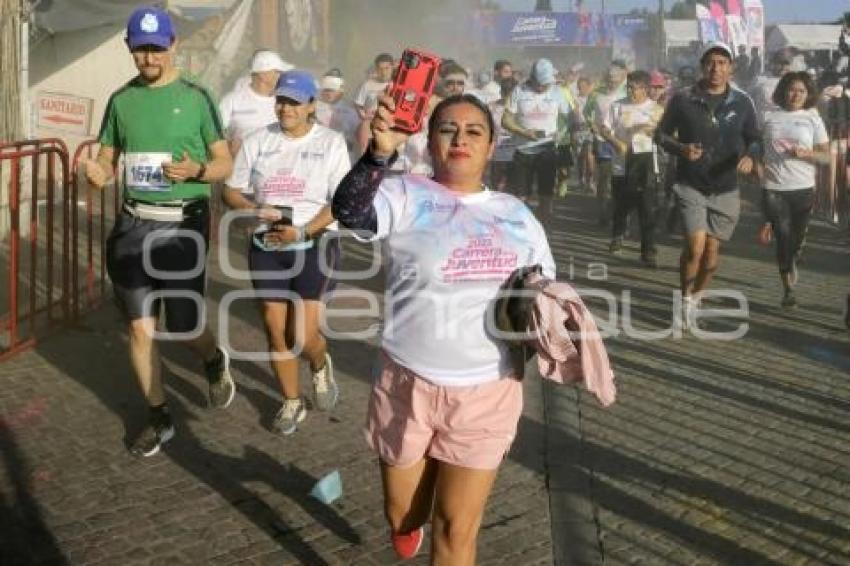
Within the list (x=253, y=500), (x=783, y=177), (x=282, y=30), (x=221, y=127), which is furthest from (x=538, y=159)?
(x=282, y=30)

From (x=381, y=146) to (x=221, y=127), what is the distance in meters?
2.41

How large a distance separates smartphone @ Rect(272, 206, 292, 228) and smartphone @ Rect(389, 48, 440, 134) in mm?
2186

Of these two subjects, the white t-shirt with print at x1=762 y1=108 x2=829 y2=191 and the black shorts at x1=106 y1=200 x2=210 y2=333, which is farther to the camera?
the white t-shirt with print at x1=762 y1=108 x2=829 y2=191

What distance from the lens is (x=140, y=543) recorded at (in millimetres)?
4020

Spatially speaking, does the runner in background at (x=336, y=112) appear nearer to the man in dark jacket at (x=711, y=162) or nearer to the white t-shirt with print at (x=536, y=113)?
the white t-shirt with print at (x=536, y=113)

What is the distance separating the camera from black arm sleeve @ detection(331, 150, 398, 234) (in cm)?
305

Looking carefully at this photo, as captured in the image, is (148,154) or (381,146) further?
(148,154)

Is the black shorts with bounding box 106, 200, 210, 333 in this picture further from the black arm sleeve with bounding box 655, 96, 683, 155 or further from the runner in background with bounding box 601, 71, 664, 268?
the runner in background with bounding box 601, 71, 664, 268

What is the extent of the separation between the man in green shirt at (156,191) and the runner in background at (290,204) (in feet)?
0.81

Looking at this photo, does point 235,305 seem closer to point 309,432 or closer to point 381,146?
point 309,432

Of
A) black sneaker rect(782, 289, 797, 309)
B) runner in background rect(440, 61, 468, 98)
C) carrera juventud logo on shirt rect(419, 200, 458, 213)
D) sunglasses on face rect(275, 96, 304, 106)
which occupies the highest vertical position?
runner in background rect(440, 61, 468, 98)

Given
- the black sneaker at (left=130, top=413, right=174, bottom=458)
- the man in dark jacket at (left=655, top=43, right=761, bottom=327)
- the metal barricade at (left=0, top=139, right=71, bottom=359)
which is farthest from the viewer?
the man in dark jacket at (left=655, top=43, right=761, bottom=327)

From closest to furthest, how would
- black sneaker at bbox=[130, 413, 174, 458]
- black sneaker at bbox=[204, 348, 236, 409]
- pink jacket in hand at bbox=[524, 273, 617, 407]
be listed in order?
pink jacket in hand at bbox=[524, 273, 617, 407]
black sneaker at bbox=[130, 413, 174, 458]
black sneaker at bbox=[204, 348, 236, 409]

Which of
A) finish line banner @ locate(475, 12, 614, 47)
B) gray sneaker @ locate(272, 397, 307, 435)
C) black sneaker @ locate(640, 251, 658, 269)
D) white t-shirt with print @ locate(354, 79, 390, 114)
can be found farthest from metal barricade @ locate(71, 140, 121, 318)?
finish line banner @ locate(475, 12, 614, 47)
